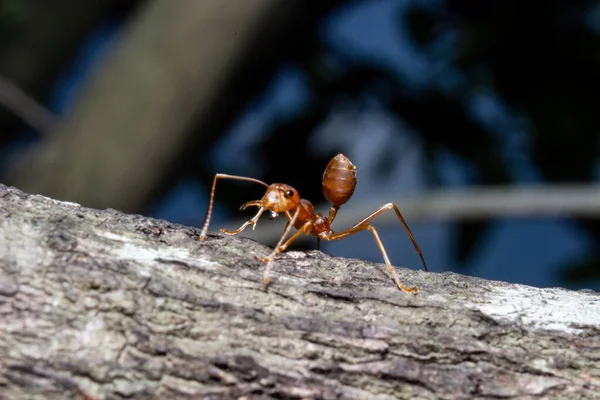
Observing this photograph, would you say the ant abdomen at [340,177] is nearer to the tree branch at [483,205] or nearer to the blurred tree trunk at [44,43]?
the tree branch at [483,205]

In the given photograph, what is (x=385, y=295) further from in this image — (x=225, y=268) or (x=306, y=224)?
(x=306, y=224)

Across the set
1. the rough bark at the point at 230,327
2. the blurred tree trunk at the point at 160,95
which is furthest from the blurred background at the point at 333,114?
the rough bark at the point at 230,327

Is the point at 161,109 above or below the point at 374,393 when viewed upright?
above

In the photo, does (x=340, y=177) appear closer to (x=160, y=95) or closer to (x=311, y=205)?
(x=311, y=205)

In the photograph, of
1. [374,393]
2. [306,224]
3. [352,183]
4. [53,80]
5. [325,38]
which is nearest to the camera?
[374,393]

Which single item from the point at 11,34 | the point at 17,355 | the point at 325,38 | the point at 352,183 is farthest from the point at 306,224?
the point at 11,34

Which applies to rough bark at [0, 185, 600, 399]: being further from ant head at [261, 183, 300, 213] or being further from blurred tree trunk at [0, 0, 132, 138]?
blurred tree trunk at [0, 0, 132, 138]

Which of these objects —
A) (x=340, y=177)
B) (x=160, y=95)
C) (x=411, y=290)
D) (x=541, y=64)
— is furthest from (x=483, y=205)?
(x=411, y=290)
